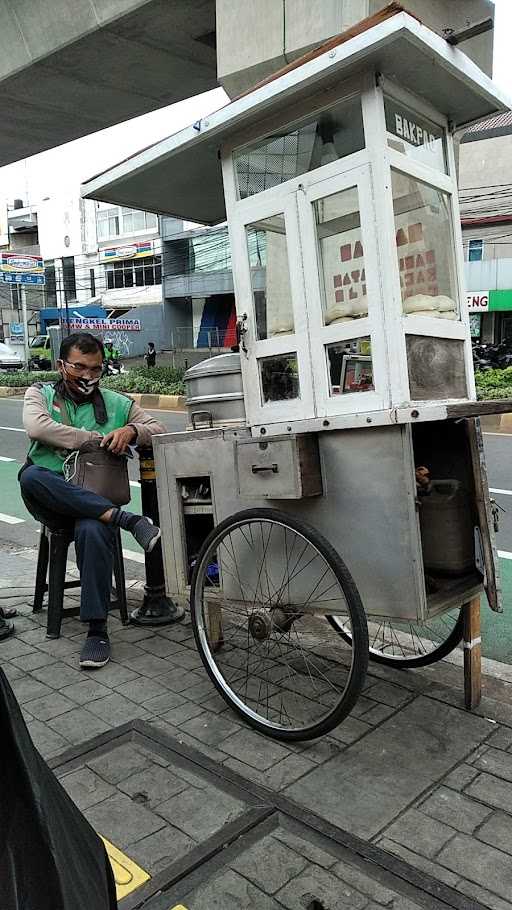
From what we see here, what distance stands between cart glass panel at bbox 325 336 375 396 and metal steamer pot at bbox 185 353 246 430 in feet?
1.64

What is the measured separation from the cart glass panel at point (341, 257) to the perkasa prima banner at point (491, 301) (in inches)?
967

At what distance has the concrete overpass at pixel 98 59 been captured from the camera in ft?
19.8

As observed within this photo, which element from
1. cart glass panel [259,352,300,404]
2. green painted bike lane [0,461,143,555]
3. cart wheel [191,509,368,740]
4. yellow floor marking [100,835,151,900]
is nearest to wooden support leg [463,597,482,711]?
cart wheel [191,509,368,740]

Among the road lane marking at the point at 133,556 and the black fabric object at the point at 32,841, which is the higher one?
the black fabric object at the point at 32,841

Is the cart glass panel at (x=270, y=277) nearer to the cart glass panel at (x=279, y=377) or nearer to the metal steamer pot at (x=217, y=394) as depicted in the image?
the cart glass panel at (x=279, y=377)

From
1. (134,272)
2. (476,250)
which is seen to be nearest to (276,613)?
(476,250)

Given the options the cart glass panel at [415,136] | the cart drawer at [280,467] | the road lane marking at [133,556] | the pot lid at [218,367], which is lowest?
the road lane marking at [133,556]

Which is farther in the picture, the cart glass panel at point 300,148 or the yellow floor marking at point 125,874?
the cart glass panel at point 300,148

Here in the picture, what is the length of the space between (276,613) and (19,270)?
29.8 m

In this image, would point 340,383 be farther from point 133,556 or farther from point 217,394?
point 133,556

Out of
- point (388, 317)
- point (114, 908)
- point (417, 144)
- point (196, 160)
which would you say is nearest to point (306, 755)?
point (114, 908)

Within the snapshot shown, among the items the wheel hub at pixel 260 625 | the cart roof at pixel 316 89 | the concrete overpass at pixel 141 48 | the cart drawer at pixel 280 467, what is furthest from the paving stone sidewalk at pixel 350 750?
the concrete overpass at pixel 141 48

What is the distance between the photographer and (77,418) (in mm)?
3928

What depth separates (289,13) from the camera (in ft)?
15.5
